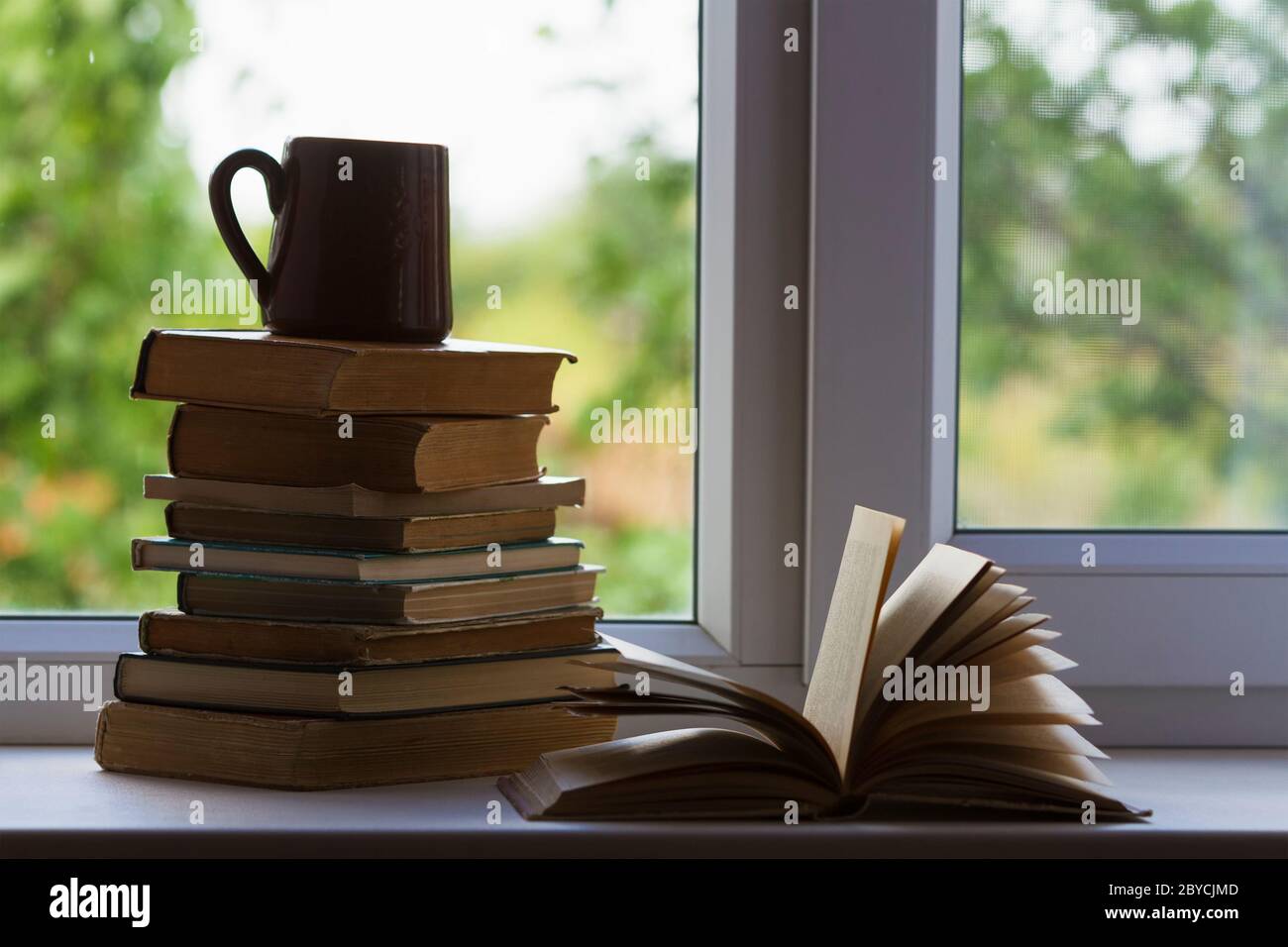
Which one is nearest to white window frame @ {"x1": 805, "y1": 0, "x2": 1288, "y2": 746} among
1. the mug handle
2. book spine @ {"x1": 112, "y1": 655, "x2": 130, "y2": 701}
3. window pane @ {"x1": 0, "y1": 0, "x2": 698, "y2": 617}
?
window pane @ {"x1": 0, "y1": 0, "x2": 698, "y2": 617}

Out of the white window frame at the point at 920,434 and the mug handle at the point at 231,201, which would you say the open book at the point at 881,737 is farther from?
the mug handle at the point at 231,201

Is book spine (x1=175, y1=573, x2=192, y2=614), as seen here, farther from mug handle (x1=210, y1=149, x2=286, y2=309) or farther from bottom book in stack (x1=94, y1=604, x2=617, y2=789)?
mug handle (x1=210, y1=149, x2=286, y2=309)

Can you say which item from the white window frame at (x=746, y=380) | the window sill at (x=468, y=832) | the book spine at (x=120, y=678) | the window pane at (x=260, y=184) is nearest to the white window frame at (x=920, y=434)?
the white window frame at (x=746, y=380)

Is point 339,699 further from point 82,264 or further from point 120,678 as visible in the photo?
point 82,264

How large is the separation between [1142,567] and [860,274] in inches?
14.0

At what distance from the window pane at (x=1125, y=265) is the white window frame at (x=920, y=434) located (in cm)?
5

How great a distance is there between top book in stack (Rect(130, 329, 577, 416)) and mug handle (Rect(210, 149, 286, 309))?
0.16 ft

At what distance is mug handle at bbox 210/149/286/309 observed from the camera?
99 centimetres

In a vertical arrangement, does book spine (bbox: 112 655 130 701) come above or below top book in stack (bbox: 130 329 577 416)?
below

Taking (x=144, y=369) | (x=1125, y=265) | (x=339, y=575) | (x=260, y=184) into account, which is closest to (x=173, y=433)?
(x=144, y=369)

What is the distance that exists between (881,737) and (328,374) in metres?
0.44

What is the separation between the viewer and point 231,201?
995 millimetres

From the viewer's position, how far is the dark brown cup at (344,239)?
0.99m
